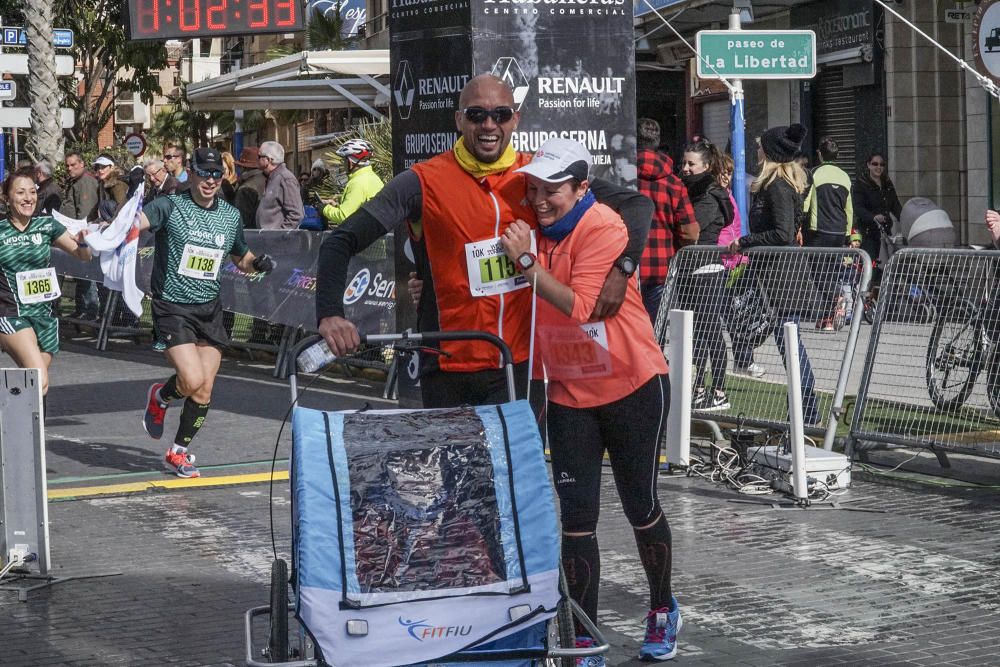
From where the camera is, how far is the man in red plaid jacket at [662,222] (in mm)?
11289

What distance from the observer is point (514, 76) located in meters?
9.48

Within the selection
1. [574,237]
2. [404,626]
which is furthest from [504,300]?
[404,626]

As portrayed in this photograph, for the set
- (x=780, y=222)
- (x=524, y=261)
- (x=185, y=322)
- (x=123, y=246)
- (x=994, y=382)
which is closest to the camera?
(x=524, y=261)

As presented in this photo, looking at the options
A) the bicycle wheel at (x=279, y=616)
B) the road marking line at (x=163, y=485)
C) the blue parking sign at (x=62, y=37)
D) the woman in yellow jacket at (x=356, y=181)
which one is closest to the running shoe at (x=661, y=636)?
the bicycle wheel at (x=279, y=616)

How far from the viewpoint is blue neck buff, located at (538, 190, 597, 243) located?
537 cm

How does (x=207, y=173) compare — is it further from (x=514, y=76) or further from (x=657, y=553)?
(x=657, y=553)

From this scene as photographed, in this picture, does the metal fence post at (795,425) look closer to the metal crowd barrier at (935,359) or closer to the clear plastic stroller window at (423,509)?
the metal crowd barrier at (935,359)

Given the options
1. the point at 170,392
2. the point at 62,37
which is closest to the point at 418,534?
the point at 170,392

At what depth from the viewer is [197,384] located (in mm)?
9836

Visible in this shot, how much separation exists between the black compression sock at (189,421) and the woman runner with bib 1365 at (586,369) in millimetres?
4635

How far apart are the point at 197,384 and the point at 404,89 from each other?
84.7 inches

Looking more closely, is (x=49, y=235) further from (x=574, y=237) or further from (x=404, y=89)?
(x=574, y=237)

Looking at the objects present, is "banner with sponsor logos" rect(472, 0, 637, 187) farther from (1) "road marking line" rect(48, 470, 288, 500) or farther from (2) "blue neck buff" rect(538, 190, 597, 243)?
(2) "blue neck buff" rect(538, 190, 597, 243)

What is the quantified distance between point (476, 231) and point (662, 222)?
5.96 m
